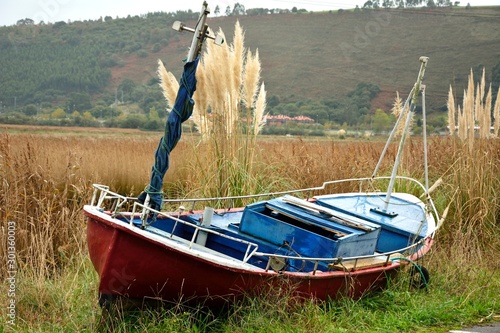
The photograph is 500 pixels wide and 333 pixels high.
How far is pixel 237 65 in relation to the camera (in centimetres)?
926

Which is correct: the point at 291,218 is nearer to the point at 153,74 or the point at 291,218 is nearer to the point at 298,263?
the point at 298,263

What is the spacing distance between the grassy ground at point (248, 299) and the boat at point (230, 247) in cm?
17

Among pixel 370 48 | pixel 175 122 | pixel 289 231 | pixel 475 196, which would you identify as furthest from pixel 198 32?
pixel 370 48

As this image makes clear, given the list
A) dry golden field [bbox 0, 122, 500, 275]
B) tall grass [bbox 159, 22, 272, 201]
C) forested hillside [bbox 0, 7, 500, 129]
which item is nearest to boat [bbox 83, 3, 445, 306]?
tall grass [bbox 159, 22, 272, 201]

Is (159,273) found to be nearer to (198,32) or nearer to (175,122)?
(175,122)

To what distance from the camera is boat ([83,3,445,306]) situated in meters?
5.47

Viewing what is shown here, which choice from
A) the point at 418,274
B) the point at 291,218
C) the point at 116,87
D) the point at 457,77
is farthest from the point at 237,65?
the point at 116,87

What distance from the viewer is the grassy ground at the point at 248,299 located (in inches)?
231

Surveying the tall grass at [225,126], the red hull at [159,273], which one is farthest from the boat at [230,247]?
the tall grass at [225,126]

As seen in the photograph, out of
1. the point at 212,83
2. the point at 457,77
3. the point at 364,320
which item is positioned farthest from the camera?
the point at 457,77

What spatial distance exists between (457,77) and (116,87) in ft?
123

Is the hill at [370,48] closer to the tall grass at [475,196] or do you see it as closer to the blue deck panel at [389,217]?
the tall grass at [475,196]

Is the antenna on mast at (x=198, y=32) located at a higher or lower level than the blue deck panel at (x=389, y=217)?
higher

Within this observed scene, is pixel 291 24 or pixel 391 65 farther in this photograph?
pixel 291 24
